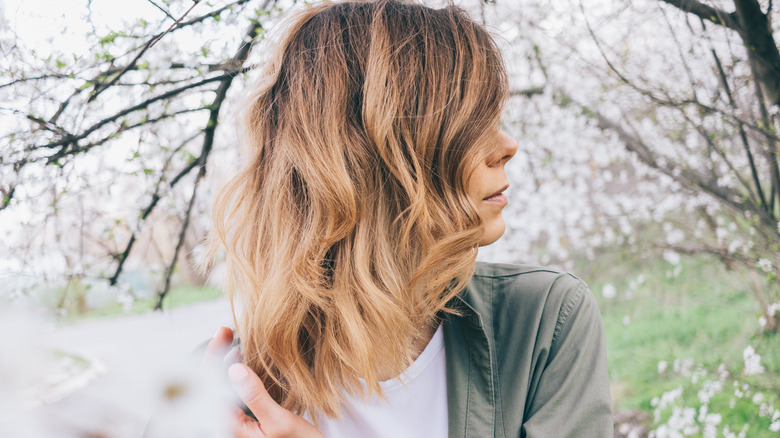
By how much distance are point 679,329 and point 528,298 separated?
3.59 meters

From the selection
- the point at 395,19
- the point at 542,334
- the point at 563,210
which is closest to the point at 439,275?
the point at 542,334

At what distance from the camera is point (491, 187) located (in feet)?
3.98

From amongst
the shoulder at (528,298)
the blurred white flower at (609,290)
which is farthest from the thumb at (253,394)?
the blurred white flower at (609,290)

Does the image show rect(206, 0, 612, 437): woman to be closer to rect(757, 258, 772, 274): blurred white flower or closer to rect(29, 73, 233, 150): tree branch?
rect(29, 73, 233, 150): tree branch

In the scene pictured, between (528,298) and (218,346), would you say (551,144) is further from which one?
(218,346)

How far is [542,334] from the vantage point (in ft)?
3.87

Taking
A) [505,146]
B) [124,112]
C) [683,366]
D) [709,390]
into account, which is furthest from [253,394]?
[683,366]

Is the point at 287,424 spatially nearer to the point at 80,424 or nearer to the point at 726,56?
the point at 80,424

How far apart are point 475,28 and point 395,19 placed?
0.69 feet

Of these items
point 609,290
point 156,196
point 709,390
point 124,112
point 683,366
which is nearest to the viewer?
point 124,112

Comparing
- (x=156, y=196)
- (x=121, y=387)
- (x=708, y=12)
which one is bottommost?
(x=708, y=12)

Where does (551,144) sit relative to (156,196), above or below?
below

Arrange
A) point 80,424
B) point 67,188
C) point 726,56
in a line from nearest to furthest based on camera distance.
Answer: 1. point 80,424
2. point 726,56
3. point 67,188

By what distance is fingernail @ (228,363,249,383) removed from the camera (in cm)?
105
